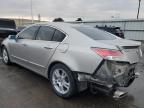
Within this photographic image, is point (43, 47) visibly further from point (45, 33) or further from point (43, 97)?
point (43, 97)

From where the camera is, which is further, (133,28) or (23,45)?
(133,28)

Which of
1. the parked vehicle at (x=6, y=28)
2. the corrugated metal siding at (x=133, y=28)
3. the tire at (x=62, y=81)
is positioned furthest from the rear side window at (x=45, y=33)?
the corrugated metal siding at (x=133, y=28)

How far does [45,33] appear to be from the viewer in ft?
15.7

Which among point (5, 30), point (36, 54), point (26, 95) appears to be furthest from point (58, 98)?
point (5, 30)

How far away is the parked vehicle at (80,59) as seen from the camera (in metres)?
3.44

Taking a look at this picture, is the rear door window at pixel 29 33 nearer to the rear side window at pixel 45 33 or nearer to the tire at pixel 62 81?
the rear side window at pixel 45 33

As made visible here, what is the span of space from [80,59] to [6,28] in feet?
28.0

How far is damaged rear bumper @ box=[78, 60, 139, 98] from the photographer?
3.41 m

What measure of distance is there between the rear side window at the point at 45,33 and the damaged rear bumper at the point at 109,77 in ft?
4.70

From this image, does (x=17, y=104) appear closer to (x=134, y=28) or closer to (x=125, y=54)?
(x=125, y=54)

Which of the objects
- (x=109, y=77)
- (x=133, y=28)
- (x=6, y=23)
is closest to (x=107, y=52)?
(x=109, y=77)

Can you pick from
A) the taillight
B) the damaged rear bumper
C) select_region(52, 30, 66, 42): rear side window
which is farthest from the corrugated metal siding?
the taillight

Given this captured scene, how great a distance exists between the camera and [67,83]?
4000mm

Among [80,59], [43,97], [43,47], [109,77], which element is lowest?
[43,97]
